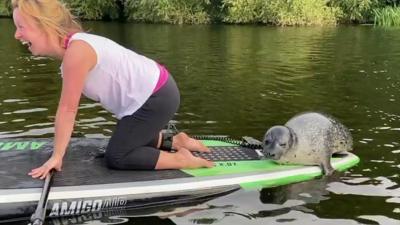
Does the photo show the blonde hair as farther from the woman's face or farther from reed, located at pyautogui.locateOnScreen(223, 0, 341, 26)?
reed, located at pyautogui.locateOnScreen(223, 0, 341, 26)

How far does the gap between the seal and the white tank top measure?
4.60 feet

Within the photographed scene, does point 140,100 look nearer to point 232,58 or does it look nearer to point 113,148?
point 113,148

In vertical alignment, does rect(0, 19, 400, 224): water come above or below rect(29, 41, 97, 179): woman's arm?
below

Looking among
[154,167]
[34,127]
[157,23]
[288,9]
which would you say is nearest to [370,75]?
[34,127]

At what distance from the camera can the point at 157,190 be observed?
5059 millimetres

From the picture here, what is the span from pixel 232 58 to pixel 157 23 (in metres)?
22.1

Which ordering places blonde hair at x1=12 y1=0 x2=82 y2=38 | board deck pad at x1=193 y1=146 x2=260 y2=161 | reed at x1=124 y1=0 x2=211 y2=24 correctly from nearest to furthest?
blonde hair at x1=12 y1=0 x2=82 y2=38 → board deck pad at x1=193 y1=146 x2=260 y2=161 → reed at x1=124 y1=0 x2=211 y2=24

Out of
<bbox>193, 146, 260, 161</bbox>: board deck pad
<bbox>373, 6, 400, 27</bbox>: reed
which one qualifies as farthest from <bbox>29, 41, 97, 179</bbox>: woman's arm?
<bbox>373, 6, 400, 27</bbox>: reed

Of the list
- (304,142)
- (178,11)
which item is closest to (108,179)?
(304,142)

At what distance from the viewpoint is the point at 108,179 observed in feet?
16.6

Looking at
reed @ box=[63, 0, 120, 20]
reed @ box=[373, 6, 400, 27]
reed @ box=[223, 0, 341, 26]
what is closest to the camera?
reed @ box=[373, 6, 400, 27]

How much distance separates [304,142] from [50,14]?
270 cm

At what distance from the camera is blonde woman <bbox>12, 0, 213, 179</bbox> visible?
467cm

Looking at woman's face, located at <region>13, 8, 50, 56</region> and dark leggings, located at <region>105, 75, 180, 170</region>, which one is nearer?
woman's face, located at <region>13, 8, 50, 56</region>
